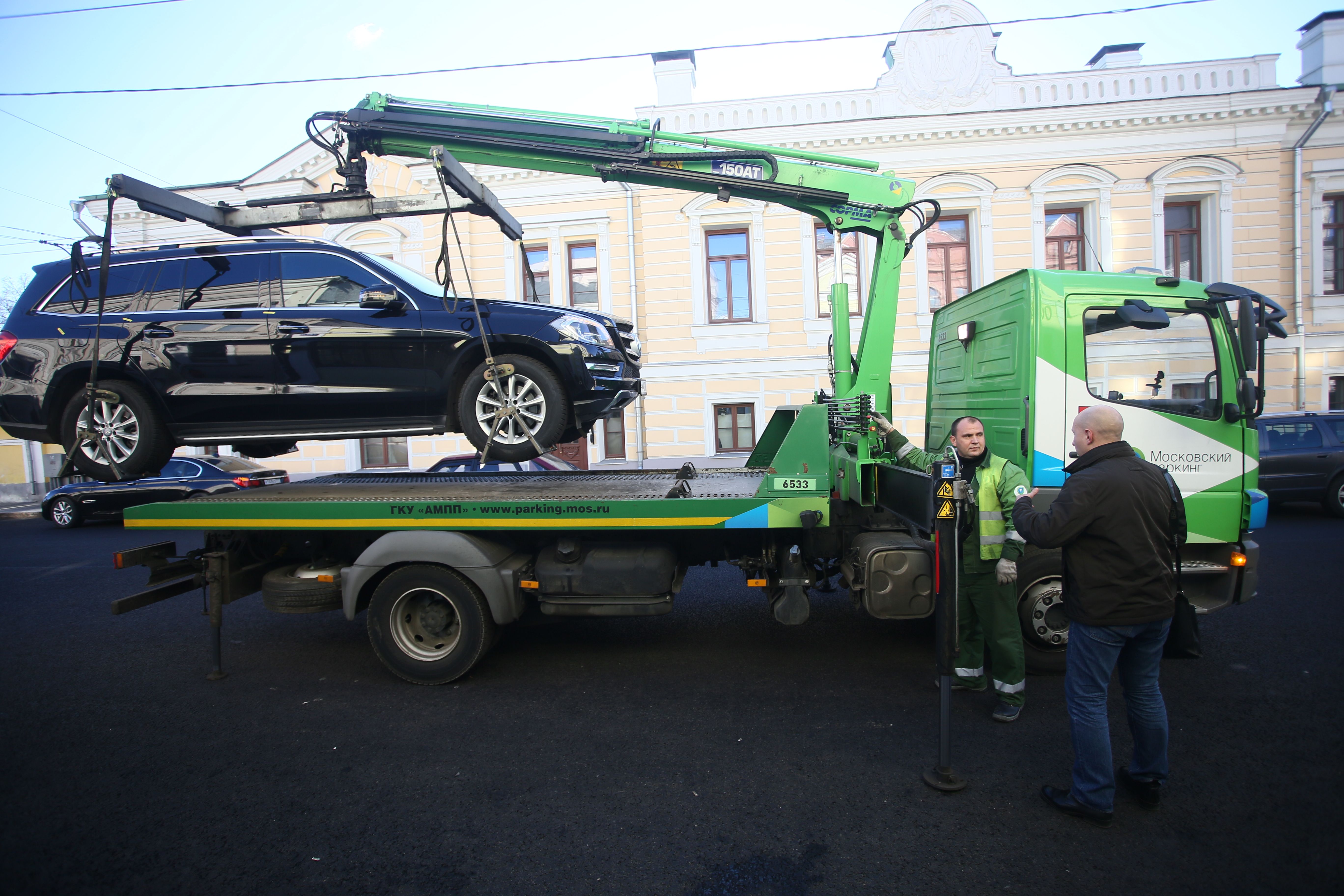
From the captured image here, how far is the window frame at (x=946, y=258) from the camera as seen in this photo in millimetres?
13965

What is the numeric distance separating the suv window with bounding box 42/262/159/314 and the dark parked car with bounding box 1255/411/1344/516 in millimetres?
13348

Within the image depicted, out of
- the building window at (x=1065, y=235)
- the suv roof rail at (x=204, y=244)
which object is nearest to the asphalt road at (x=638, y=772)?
the suv roof rail at (x=204, y=244)

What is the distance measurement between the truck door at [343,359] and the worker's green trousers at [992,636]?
12.6 ft

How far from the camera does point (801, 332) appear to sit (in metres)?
14.1

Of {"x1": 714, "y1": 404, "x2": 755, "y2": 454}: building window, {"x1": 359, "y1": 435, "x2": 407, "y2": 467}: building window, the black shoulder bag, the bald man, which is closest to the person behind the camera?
the bald man

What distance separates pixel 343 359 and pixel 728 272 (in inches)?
418

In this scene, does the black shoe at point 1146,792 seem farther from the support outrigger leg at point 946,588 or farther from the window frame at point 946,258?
the window frame at point 946,258

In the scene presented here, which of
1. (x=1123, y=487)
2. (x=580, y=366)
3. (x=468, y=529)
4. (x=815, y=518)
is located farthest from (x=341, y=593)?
(x=1123, y=487)

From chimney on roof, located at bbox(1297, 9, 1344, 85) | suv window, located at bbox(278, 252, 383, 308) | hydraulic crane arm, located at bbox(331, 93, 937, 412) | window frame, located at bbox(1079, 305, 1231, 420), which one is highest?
chimney on roof, located at bbox(1297, 9, 1344, 85)

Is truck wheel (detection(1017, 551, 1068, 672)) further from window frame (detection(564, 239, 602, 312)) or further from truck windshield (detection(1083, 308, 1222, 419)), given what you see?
window frame (detection(564, 239, 602, 312))

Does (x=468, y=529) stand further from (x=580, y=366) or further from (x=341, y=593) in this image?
(x=580, y=366)

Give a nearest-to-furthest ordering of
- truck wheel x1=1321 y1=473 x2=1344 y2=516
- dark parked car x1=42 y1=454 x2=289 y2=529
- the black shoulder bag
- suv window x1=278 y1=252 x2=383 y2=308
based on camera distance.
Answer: the black shoulder bag, suv window x1=278 y1=252 x2=383 y2=308, truck wheel x1=1321 y1=473 x2=1344 y2=516, dark parked car x1=42 y1=454 x2=289 y2=529

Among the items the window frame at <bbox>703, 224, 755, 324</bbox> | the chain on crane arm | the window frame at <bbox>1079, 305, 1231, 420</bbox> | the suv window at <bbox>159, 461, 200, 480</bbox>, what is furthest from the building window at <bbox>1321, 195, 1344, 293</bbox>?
the suv window at <bbox>159, 461, 200, 480</bbox>

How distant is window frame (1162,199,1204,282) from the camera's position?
13758mm
